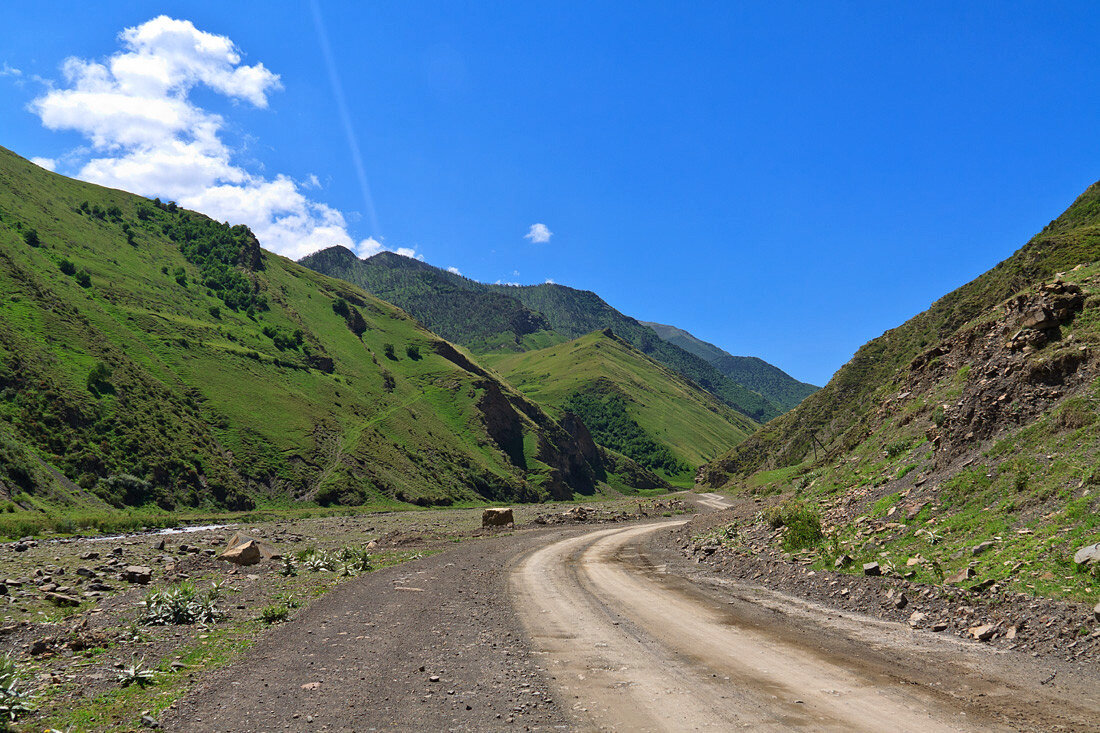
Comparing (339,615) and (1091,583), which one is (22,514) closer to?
(339,615)

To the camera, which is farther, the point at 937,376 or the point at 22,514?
the point at 22,514

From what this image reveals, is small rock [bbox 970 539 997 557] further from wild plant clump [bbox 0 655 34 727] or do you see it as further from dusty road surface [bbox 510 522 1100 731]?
wild plant clump [bbox 0 655 34 727]

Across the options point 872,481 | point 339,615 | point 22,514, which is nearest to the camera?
point 339,615

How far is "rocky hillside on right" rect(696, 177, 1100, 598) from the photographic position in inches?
501

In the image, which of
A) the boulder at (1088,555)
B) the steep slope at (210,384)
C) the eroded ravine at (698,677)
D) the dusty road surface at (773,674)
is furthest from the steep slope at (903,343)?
the steep slope at (210,384)

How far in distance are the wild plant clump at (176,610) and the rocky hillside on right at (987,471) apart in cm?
1812

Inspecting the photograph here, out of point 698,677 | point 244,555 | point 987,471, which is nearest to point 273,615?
point 698,677

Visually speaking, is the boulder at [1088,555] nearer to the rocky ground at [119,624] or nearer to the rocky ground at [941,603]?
the rocky ground at [941,603]

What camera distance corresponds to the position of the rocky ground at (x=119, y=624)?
851cm

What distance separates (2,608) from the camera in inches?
564

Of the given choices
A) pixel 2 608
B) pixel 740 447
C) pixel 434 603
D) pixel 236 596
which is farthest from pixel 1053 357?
pixel 740 447

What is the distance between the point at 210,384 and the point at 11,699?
325ft

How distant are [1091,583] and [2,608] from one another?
2500 centimetres

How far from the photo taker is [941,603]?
12703 millimetres
